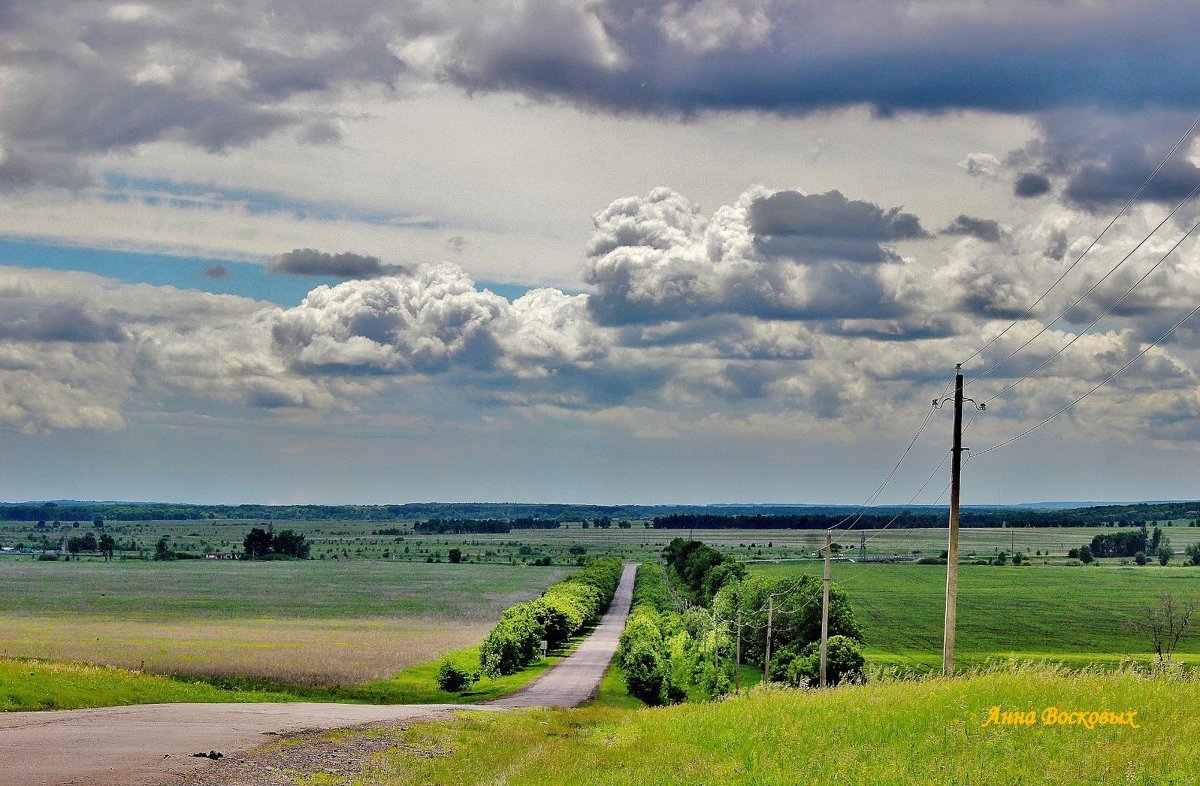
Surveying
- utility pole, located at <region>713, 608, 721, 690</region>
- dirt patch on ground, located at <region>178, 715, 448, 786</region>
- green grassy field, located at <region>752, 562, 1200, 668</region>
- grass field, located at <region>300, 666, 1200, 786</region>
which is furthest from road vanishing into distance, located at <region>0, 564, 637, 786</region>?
green grassy field, located at <region>752, 562, 1200, 668</region>

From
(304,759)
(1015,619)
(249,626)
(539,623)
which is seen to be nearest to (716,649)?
(539,623)

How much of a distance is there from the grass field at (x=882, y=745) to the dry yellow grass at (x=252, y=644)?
2006 inches

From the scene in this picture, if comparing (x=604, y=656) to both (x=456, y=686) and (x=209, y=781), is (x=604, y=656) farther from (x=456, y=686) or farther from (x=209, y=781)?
(x=209, y=781)

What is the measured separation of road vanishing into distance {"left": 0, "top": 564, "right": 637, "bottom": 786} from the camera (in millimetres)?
20906

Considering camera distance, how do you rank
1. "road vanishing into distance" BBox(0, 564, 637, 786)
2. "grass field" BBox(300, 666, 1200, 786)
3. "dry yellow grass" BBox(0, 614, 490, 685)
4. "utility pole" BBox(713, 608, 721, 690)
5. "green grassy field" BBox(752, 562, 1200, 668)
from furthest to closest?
"green grassy field" BBox(752, 562, 1200, 668)
"dry yellow grass" BBox(0, 614, 490, 685)
"utility pole" BBox(713, 608, 721, 690)
"road vanishing into distance" BBox(0, 564, 637, 786)
"grass field" BBox(300, 666, 1200, 786)

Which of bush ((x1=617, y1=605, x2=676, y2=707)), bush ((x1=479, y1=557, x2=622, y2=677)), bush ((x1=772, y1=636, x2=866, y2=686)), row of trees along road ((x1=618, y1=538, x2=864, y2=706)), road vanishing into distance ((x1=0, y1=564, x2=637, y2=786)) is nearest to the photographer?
road vanishing into distance ((x1=0, y1=564, x2=637, y2=786))

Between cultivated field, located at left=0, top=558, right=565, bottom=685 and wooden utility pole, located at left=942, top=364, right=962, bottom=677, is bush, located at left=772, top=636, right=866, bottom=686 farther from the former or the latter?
cultivated field, located at left=0, top=558, right=565, bottom=685

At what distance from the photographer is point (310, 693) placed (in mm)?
66688

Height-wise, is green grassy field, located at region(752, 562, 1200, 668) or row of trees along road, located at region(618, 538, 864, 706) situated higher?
row of trees along road, located at region(618, 538, 864, 706)

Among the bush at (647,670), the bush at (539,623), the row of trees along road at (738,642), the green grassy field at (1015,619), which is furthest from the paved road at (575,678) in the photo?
the green grassy field at (1015,619)

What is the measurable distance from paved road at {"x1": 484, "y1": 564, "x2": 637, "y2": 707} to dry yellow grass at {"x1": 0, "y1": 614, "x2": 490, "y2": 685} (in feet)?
41.8

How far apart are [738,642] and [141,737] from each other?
47.3 meters

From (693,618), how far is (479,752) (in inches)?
2682

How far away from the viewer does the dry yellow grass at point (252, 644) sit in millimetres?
84062
